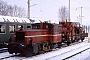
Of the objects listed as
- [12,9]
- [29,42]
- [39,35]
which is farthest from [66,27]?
[12,9]

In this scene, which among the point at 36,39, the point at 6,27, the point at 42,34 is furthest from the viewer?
the point at 6,27

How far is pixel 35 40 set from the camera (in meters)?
14.1

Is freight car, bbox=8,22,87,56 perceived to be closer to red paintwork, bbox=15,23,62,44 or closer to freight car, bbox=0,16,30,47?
red paintwork, bbox=15,23,62,44

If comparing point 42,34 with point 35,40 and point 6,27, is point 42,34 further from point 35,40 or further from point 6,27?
point 6,27

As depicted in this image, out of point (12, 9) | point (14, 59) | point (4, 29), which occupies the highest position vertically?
point (12, 9)

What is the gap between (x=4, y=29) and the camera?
16.9 metres

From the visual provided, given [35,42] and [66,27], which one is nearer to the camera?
[35,42]

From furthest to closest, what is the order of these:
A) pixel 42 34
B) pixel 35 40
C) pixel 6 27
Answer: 1. pixel 6 27
2. pixel 42 34
3. pixel 35 40

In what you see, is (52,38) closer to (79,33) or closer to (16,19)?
(16,19)

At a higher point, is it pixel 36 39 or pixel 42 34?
pixel 42 34

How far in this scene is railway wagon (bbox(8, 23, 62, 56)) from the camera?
1338cm

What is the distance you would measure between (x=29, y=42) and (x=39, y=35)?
5.15ft

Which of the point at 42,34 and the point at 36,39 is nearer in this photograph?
the point at 36,39

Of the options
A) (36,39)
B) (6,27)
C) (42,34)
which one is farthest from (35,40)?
(6,27)
